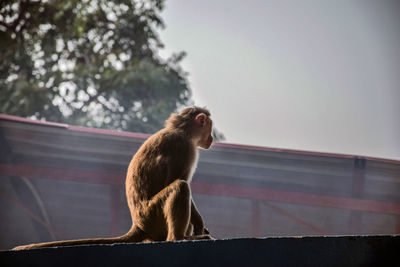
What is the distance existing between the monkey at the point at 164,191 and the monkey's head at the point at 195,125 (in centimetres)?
5

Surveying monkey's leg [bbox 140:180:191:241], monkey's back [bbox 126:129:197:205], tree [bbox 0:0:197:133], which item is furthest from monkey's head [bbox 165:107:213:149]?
tree [bbox 0:0:197:133]

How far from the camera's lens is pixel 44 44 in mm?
14547

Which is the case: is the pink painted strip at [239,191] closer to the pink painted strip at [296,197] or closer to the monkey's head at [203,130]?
the pink painted strip at [296,197]

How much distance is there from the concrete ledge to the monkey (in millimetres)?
438

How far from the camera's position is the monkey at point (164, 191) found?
274 cm

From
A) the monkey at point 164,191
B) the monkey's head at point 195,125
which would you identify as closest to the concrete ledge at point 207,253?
the monkey at point 164,191

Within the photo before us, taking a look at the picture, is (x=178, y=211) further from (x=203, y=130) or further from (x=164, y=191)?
(x=203, y=130)

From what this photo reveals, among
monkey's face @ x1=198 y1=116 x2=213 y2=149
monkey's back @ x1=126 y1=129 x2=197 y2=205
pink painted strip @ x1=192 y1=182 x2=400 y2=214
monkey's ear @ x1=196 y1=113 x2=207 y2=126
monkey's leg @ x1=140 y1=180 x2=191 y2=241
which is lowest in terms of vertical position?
pink painted strip @ x1=192 y1=182 x2=400 y2=214

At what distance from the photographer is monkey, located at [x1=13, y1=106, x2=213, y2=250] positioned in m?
2.74

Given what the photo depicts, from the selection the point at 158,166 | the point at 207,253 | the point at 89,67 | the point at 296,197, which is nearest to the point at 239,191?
the point at 296,197

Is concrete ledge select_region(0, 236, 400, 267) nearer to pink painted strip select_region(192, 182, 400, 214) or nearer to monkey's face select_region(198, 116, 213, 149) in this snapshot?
monkey's face select_region(198, 116, 213, 149)

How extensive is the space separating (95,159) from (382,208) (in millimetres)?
3518

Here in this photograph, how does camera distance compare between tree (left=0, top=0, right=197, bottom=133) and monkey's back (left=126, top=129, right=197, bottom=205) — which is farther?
tree (left=0, top=0, right=197, bottom=133)

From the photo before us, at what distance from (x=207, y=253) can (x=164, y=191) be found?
0.72 metres
